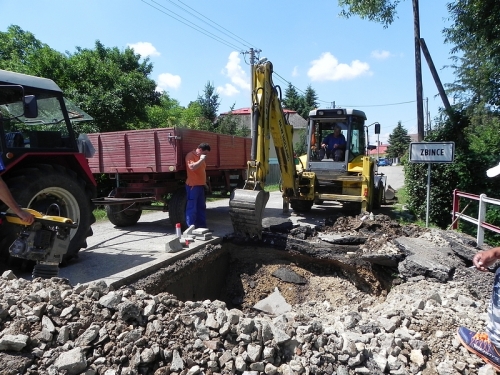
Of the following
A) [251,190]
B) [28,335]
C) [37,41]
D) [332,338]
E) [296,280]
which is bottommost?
[296,280]

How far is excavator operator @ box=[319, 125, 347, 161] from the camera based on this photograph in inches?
353

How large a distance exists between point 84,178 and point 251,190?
8.55 ft

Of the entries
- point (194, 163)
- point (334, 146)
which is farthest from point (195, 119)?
point (194, 163)

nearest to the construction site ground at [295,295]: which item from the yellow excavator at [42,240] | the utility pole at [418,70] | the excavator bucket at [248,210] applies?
the excavator bucket at [248,210]

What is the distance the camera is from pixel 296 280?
6098 millimetres

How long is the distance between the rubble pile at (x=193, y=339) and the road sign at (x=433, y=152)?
13.7 feet

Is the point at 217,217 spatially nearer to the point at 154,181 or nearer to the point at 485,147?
the point at 154,181

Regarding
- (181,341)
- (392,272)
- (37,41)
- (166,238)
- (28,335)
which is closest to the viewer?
(28,335)

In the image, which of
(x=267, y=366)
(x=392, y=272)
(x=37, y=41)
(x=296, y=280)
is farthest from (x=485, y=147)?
(x=37, y=41)

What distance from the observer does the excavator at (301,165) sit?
20.6 ft

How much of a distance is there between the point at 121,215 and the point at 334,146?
5231 millimetres

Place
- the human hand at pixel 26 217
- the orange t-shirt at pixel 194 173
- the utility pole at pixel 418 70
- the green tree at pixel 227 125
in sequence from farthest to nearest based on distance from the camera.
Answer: the green tree at pixel 227 125 < the utility pole at pixel 418 70 < the orange t-shirt at pixel 194 173 < the human hand at pixel 26 217

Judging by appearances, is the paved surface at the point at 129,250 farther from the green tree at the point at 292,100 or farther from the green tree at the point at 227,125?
the green tree at the point at 292,100

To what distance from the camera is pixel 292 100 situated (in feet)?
125
